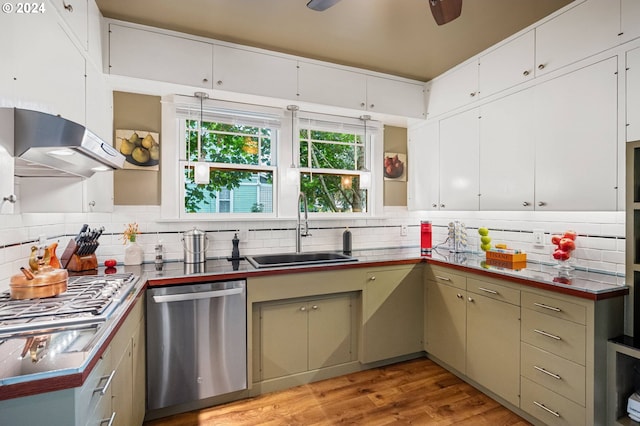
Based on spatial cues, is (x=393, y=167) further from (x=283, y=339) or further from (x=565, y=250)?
(x=283, y=339)

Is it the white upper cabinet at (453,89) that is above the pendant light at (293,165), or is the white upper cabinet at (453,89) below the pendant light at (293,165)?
above

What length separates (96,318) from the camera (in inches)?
51.7

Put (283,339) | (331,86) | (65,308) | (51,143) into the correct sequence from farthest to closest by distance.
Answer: (331,86) → (283,339) → (65,308) → (51,143)

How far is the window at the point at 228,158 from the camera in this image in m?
2.88

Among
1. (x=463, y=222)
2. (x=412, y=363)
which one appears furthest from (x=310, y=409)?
(x=463, y=222)

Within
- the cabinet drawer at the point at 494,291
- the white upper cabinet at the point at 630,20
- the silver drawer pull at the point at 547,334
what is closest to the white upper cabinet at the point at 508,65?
the white upper cabinet at the point at 630,20

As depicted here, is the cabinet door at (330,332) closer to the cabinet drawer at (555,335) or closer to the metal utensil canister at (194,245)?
the metal utensil canister at (194,245)

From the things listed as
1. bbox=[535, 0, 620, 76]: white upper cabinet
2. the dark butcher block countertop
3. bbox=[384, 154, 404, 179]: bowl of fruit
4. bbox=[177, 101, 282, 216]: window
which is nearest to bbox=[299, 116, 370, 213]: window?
bbox=[384, 154, 404, 179]: bowl of fruit

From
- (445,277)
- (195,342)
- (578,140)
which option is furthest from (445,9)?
(195,342)

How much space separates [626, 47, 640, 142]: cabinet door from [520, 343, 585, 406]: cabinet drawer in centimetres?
131

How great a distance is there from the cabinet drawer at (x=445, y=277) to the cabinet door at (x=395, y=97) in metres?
1.52

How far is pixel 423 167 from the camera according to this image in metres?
3.50

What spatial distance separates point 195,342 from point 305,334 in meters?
0.81

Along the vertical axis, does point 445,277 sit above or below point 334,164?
below
